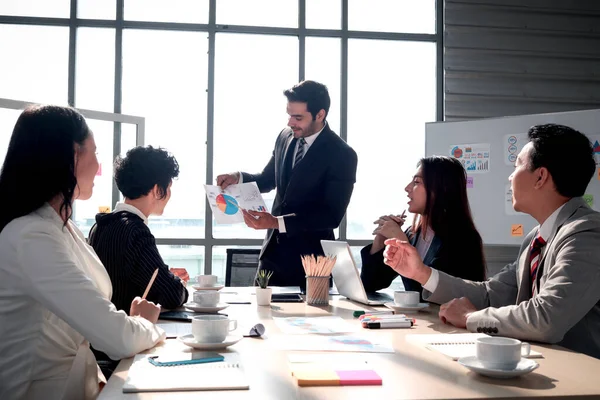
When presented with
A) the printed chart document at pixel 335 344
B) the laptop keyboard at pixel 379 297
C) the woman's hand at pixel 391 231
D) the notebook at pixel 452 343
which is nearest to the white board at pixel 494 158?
the woman's hand at pixel 391 231

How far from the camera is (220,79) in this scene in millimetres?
5191

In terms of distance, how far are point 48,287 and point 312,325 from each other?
0.76m

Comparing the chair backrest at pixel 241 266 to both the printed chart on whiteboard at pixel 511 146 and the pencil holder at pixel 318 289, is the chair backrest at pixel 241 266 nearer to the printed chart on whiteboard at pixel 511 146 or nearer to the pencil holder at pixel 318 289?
the pencil holder at pixel 318 289

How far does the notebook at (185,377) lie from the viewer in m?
1.12

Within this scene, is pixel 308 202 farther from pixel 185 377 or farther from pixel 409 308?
pixel 185 377

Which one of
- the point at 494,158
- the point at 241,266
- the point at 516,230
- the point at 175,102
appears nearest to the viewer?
the point at 241,266

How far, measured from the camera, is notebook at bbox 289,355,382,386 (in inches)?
45.7

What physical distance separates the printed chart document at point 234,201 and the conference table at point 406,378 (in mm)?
1511

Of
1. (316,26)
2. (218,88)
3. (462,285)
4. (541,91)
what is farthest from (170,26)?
(462,285)

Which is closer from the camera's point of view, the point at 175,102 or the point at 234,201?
the point at 234,201

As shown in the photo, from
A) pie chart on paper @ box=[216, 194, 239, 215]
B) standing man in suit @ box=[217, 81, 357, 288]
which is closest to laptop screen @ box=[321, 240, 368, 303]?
standing man in suit @ box=[217, 81, 357, 288]

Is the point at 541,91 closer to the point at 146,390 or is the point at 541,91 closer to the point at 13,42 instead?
the point at 13,42

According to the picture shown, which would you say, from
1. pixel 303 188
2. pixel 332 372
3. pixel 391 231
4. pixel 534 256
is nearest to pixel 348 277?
pixel 391 231

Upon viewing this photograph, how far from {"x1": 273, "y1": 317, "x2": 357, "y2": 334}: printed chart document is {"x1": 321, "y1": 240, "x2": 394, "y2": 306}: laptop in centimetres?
35
